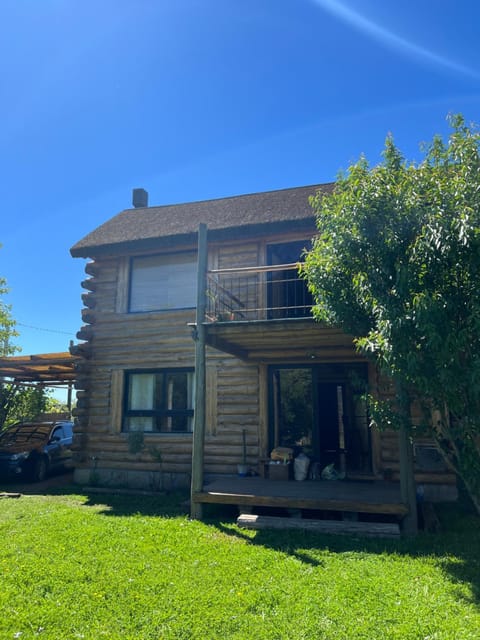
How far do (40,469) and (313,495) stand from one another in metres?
8.44

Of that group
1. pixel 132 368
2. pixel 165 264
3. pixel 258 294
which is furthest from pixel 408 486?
pixel 165 264

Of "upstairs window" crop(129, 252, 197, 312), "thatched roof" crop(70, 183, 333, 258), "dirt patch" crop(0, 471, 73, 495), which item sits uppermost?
"thatched roof" crop(70, 183, 333, 258)

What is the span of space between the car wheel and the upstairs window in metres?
5.06

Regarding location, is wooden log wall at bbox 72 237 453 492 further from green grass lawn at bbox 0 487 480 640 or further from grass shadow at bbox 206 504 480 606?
green grass lawn at bbox 0 487 480 640

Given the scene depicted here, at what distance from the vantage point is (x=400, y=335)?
15.9 ft

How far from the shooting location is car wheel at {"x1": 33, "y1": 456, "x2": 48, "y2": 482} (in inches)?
468

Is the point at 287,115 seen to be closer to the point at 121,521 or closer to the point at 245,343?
the point at 245,343

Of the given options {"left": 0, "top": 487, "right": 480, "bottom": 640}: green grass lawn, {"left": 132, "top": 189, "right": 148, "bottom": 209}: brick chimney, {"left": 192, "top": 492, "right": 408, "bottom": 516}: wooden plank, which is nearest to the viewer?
{"left": 0, "top": 487, "right": 480, "bottom": 640}: green grass lawn

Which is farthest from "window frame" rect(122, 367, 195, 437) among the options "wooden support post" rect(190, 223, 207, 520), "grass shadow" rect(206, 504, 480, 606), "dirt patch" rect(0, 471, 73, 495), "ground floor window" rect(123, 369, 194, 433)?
"grass shadow" rect(206, 504, 480, 606)

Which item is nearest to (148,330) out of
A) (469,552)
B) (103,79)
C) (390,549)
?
(103,79)

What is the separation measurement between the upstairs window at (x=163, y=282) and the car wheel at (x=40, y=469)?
5.06 m

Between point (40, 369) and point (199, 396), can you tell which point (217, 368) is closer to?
point (199, 396)

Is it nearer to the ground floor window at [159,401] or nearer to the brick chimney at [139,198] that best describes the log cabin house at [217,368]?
the ground floor window at [159,401]

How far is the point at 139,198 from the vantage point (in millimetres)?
15445
